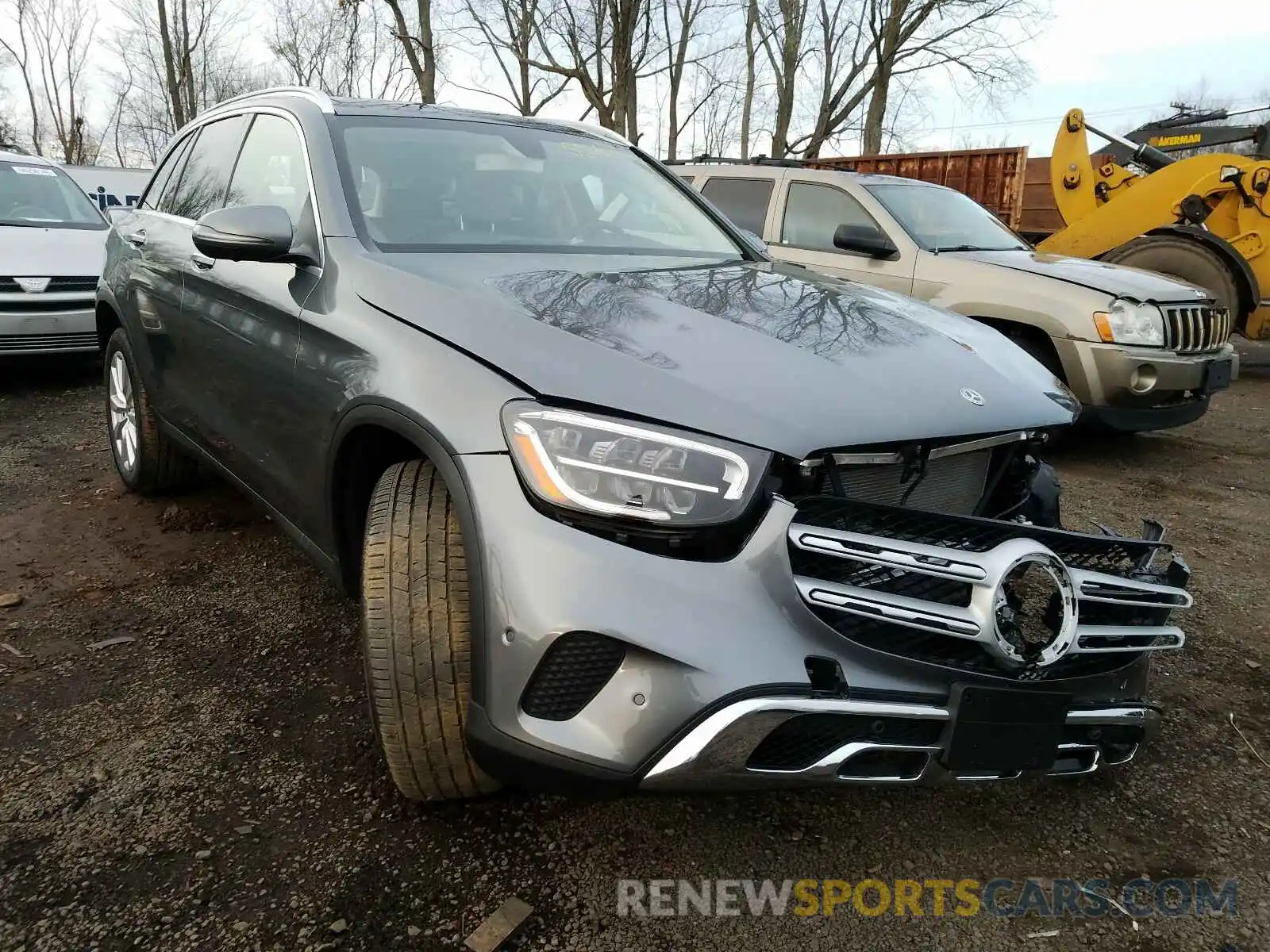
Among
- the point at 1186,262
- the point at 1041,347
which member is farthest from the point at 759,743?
the point at 1186,262

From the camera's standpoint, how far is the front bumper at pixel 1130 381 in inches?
194

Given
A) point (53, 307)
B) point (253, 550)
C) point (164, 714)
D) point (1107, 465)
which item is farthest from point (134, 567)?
point (1107, 465)

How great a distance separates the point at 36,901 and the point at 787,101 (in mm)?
24052

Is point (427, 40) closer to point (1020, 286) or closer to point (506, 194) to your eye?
point (1020, 286)

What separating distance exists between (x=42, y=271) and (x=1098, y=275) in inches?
287

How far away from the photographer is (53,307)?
660 cm

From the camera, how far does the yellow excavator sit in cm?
776

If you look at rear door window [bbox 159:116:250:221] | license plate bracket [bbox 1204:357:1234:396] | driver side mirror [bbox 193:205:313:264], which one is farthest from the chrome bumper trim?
license plate bracket [bbox 1204:357:1234:396]

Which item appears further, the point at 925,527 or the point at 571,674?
the point at 925,527

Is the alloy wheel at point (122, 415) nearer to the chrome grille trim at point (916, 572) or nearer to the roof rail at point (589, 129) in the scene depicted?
the roof rail at point (589, 129)

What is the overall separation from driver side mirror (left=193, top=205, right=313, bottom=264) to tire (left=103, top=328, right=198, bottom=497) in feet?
5.48

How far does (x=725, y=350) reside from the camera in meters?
1.82

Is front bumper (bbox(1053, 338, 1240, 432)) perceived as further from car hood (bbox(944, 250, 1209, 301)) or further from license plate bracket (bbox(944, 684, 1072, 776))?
license plate bracket (bbox(944, 684, 1072, 776))

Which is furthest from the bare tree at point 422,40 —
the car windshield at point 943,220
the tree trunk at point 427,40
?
the car windshield at point 943,220
